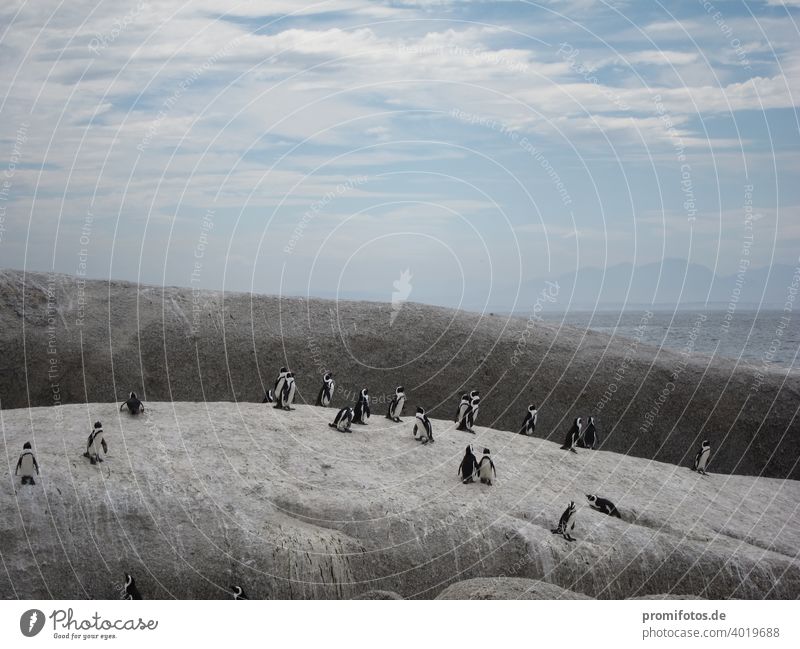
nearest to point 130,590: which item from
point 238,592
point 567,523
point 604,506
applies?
point 238,592

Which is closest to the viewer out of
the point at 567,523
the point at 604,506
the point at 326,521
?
the point at 326,521

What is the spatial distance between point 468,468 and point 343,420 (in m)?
2.99

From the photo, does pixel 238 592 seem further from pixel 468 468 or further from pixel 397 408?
pixel 397 408

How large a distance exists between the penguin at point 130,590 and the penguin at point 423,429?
22.0 feet

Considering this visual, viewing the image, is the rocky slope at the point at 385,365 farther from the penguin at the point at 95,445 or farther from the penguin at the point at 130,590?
→ the penguin at the point at 130,590

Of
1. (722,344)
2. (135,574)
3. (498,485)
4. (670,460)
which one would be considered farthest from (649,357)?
(722,344)

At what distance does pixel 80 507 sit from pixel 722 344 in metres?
85.9

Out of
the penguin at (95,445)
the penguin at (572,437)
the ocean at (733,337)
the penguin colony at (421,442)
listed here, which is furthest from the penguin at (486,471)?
the ocean at (733,337)

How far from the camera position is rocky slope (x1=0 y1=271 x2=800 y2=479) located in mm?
26641

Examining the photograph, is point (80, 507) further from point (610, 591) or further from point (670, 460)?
point (670, 460)

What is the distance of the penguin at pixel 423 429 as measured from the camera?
55.4 feet

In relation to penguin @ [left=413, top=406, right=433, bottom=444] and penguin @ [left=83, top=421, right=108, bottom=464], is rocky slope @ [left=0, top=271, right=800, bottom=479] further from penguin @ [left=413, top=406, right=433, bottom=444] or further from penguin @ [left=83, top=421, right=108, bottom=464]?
penguin @ [left=83, top=421, right=108, bottom=464]

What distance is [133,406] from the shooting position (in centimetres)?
1603

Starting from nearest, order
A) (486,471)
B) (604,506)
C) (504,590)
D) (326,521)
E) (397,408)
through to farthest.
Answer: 1. (504,590)
2. (326,521)
3. (486,471)
4. (604,506)
5. (397,408)
